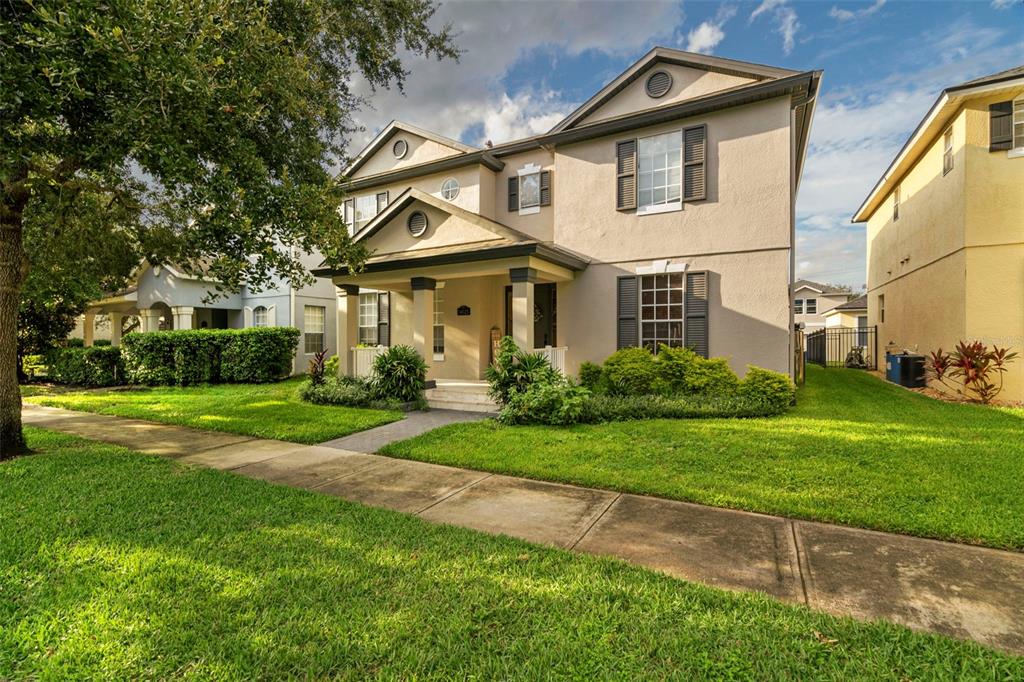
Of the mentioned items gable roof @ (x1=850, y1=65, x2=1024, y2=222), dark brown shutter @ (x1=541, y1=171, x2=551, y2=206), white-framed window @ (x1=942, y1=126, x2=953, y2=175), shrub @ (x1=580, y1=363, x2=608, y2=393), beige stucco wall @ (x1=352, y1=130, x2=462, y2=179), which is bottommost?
shrub @ (x1=580, y1=363, x2=608, y2=393)

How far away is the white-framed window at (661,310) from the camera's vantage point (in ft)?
34.4

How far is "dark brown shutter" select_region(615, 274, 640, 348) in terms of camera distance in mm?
10852

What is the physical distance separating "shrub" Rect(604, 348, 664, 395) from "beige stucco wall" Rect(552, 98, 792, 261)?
2.55 metres

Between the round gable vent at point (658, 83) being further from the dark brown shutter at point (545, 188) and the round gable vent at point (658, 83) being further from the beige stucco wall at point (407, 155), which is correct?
the beige stucco wall at point (407, 155)

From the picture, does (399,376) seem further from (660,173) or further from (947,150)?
(947,150)

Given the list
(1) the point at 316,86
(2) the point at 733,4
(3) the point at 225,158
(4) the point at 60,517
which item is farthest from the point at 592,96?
(4) the point at 60,517

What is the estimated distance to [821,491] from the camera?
15.4 ft

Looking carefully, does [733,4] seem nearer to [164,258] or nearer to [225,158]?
[225,158]

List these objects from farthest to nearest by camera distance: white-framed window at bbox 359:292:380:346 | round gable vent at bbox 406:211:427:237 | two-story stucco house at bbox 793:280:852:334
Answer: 1. two-story stucco house at bbox 793:280:852:334
2. white-framed window at bbox 359:292:380:346
3. round gable vent at bbox 406:211:427:237

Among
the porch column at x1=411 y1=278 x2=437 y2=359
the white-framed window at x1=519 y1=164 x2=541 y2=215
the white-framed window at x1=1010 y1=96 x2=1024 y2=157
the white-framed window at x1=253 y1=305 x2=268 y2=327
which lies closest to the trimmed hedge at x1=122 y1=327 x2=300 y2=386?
the white-framed window at x1=253 y1=305 x2=268 y2=327

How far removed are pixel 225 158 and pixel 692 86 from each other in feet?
31.8

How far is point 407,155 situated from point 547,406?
1060cm

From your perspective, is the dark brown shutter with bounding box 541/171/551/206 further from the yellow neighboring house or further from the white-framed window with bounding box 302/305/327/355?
the white-framed window with bounding box 302/305/327/355

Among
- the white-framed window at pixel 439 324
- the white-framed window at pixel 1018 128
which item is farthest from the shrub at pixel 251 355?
the white-framed window at pixel 1018 128
